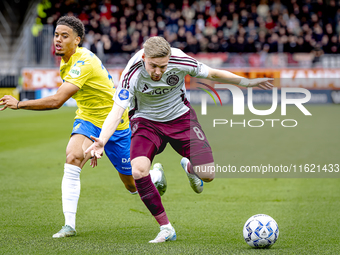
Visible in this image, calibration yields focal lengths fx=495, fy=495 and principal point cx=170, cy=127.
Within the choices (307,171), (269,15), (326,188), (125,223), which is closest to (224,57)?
(269,15)

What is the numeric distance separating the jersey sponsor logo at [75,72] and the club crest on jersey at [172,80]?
927 millimetres

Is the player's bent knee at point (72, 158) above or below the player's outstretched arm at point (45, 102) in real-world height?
below

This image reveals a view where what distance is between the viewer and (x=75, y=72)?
5.05m

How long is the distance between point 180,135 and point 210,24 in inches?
815

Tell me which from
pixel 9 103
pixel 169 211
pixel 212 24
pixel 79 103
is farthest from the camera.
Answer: pixel 212 24

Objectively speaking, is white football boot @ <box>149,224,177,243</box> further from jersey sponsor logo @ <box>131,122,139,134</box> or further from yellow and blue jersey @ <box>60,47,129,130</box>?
yellow and blue jersey @ <box>60,47,129,130</box>

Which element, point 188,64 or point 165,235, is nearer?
point 165,235

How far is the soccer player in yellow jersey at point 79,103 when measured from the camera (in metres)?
4.87

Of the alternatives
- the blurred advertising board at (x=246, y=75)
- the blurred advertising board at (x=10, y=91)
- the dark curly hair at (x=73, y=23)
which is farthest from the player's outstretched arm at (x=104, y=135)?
the blurred advertising board at (x=10, y=91)

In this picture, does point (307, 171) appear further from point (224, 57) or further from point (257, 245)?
point (224, 57)

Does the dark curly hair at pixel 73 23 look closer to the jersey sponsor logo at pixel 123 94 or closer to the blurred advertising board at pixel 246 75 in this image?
the jersey sponsor logo at pixel 123 94

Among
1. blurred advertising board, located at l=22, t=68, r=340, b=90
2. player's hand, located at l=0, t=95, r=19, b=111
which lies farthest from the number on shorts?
blurred advertising board, located at l=22, t=68, r=340, b=90

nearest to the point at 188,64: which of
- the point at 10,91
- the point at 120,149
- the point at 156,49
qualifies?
the point at 156,49

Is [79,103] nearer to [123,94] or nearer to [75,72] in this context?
[75,72]
